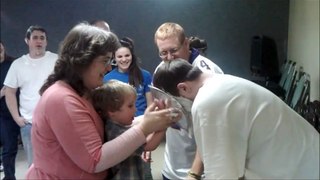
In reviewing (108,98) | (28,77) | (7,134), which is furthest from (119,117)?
(7,134)

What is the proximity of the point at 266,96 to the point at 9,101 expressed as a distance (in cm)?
219

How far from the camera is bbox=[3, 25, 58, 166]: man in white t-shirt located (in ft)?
8.87

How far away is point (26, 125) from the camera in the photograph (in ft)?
9.09

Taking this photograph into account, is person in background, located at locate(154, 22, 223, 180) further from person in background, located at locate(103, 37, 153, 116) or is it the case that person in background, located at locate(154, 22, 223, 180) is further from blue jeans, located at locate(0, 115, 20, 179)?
blue jeans, located at locate(0, 115, 20, 179)

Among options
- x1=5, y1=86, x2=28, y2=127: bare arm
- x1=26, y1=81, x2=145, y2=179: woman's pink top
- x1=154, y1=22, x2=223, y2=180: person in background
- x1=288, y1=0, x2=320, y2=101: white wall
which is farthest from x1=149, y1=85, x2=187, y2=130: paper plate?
x1=5, y1=86, x2=28, y2=127: bare arm

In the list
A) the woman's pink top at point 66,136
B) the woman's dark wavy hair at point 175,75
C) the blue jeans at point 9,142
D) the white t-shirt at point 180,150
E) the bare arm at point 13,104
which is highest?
the woman's dark wavy hair at point 175,75

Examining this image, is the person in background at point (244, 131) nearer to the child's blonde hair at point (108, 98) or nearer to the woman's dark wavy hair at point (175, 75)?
the woman's dark wavy hair at point (175, 75)

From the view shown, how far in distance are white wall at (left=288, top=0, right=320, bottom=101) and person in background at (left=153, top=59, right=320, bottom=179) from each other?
1.34 metres

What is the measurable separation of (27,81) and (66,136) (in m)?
1.88

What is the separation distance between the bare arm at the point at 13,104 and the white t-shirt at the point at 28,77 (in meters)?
0.03

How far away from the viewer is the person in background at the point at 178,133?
1.63 m

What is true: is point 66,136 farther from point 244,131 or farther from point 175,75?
point 244,131

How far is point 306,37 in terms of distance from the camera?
8.89 ft

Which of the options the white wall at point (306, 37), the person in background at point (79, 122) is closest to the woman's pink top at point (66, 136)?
the person in background at point (79, 122)
